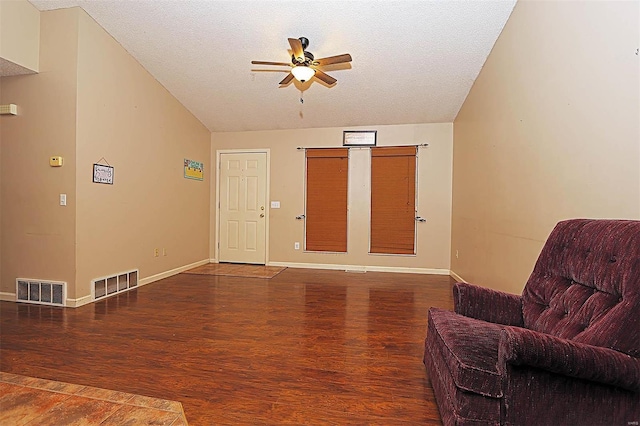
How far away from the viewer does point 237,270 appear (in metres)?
5.88

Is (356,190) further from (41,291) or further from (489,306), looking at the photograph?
(41,291)

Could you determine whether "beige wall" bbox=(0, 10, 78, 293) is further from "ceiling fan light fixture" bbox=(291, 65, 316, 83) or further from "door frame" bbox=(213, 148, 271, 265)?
"door frame" bbox=(213, 148, 271, 265)

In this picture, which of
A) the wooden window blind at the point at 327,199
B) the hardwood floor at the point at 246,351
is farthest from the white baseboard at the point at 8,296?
the wooden window blind at the point at 327,199

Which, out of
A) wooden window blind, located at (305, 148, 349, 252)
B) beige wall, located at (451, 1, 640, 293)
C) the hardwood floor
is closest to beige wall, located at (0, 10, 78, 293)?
the hardwood floor

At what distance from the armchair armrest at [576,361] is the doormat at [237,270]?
4442 millimetres

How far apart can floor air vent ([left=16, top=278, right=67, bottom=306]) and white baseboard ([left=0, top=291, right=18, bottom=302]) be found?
0.08m

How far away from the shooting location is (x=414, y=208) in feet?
19.4

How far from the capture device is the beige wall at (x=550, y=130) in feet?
5.91

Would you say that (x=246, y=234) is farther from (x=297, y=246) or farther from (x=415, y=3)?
(x=415, y=3)

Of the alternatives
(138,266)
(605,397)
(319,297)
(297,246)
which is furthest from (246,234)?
(605,397)

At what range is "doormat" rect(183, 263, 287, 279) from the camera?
5543 mm

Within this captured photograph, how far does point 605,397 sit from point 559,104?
6.33ft

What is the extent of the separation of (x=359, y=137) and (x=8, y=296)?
17.7ft

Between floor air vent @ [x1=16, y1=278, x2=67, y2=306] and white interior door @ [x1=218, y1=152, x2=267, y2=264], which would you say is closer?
floor air vent @ [x1=16, y1=278, x2=67, y2=306]
